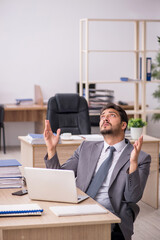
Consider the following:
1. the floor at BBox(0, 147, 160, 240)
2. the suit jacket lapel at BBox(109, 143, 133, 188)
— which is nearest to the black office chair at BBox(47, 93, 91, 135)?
the floor at BBox(0, 147, 160, 240)

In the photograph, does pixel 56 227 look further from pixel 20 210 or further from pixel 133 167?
pixel 133 167

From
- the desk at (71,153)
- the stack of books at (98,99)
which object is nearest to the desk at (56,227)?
the desk at (71,153)

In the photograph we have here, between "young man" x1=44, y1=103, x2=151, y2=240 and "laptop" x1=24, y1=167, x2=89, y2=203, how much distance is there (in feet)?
0.95

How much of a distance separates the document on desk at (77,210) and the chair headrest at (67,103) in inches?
117

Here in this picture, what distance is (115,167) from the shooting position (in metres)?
2.68

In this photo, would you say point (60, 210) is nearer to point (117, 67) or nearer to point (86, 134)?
point (86, 134)

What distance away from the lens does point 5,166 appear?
8.89ft

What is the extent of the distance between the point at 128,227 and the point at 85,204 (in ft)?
1.25

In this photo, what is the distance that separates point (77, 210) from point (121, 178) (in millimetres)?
542

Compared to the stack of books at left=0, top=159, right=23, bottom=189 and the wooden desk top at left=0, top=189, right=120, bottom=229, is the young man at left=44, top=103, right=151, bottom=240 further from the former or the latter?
the wooden desk top at left=0, top=189, right=120, bottom=229

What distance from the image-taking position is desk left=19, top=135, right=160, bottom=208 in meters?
4.27

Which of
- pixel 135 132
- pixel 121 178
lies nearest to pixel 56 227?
pixel 121 178

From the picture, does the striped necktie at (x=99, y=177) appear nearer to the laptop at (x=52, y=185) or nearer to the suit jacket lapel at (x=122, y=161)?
the suit jacket lapel at (x=122, y=161)

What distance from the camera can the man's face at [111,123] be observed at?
2.76 m
